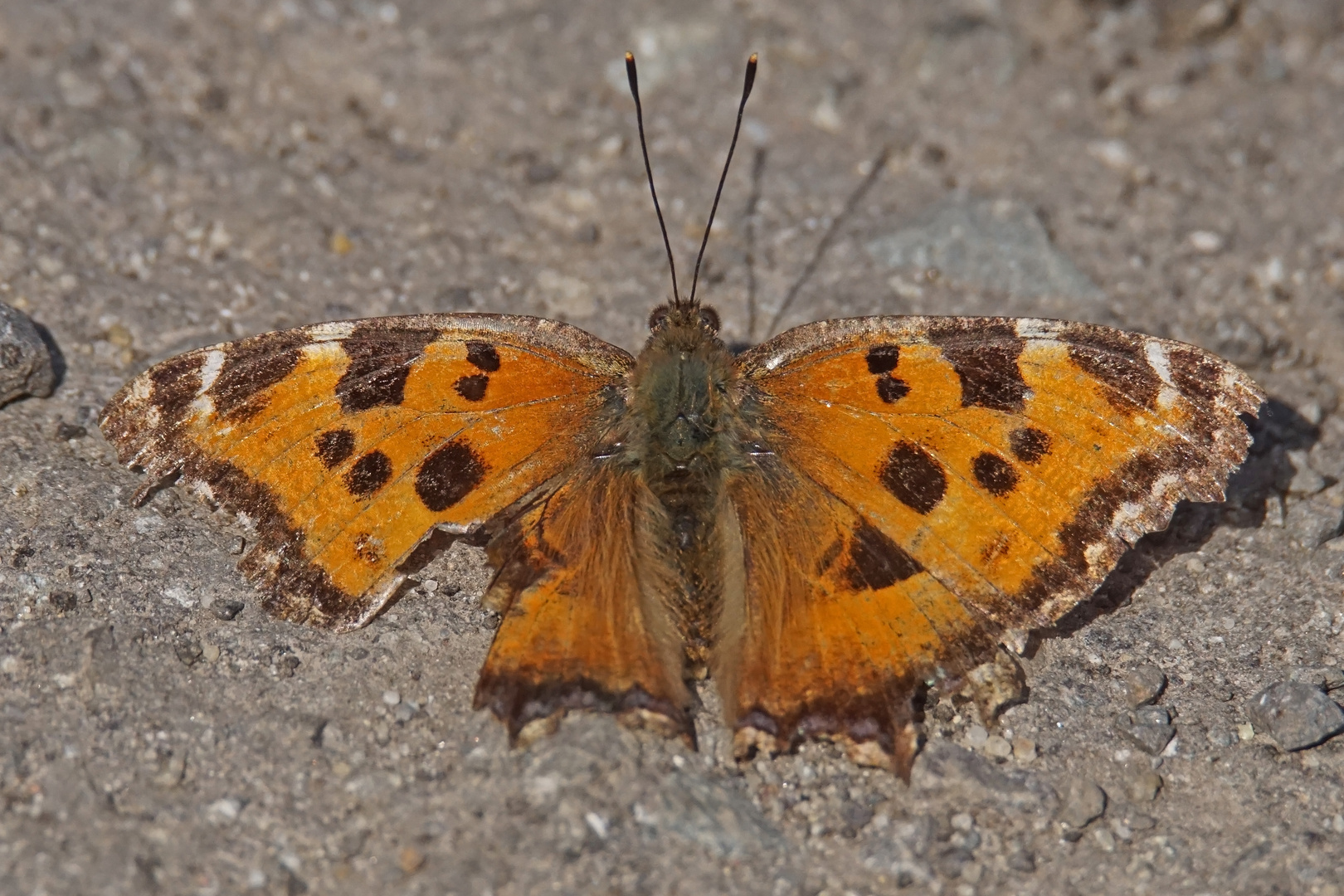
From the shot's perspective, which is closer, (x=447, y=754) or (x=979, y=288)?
(x=447, y=754)

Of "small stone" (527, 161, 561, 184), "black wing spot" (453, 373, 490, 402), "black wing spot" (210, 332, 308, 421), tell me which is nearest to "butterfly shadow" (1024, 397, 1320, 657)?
"black wing spot" (453, 373, 490, 402)

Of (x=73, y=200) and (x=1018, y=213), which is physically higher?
(x=1018, y=213)

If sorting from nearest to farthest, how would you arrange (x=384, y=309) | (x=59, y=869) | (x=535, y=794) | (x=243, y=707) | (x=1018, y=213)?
(x=59, y=869), (x=535, y=794), (x=243, y=707), (x=384, y=309), (x=1018, y=213)

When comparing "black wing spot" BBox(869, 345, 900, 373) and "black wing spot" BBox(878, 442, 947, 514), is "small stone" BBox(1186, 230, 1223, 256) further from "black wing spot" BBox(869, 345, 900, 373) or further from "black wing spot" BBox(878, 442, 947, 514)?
"black wing spot" BBox(878, 442, 947, 514)

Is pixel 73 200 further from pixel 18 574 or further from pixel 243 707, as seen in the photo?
pixel 243 707

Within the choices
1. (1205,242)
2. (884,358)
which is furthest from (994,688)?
(1205,242)

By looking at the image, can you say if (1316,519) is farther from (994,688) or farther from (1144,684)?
(994,688)

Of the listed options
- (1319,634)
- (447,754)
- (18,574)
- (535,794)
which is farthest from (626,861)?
(1319,634)
